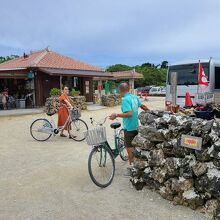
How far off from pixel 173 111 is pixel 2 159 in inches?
156

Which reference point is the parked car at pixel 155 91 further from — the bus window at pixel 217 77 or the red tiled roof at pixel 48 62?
the bus window at pixel 217 77

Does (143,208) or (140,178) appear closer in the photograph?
(143,208)

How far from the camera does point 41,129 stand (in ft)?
29.2

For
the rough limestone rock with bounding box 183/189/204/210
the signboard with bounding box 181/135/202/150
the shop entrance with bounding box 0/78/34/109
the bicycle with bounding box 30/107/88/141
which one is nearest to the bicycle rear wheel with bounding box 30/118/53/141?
the bicycle with bounding box 30/107/88/141

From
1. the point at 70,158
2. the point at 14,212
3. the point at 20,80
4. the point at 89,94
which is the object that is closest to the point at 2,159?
the point at 70,158

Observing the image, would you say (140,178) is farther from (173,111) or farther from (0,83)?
(0,83)

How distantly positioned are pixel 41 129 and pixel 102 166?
4274 millimetres

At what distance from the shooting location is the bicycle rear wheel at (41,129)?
888 centimetres

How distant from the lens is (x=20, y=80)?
23.0 meters

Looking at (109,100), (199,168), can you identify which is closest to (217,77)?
(199,168)

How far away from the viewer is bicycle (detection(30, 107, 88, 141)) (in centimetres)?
887

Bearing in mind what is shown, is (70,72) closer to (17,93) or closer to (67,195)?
(17,93)

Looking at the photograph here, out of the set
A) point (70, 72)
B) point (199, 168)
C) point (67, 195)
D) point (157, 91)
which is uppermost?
point (70, 72)

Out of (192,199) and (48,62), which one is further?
(48,62)
